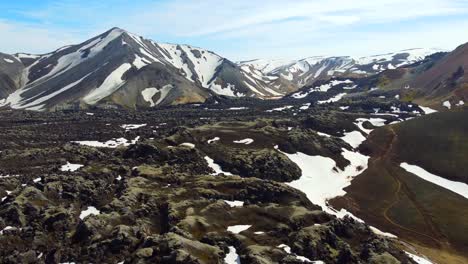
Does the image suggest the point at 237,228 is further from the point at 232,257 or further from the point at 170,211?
the point at 170,211

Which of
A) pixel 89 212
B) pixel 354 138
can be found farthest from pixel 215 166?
pixel 354 138

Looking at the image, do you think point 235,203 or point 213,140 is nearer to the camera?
point 235,203

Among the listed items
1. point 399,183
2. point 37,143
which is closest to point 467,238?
point 399,183

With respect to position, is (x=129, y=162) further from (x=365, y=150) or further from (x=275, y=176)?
(x=365, y=150)

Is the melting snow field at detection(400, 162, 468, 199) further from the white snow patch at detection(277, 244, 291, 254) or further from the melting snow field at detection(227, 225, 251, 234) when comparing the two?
the melting snow field at detection(227, 225, 251, 234)

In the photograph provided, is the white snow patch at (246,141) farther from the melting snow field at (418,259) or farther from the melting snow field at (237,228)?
the melting snow field at (418,259)

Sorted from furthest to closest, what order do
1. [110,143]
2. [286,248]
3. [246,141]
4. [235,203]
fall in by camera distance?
[110,143], [246,141], [235,203], [286,248]

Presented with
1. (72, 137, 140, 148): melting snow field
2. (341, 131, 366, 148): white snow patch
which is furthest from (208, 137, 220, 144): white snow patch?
(341, 131, 366, 148): white snow patch
